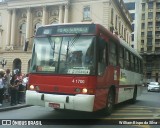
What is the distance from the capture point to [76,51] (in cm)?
1086

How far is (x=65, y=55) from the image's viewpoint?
10.9 m

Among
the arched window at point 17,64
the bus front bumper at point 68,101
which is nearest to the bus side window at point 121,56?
the bus front bumper at point 68,101

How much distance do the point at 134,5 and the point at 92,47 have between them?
292 feet

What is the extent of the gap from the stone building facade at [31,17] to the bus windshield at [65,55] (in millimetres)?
45667

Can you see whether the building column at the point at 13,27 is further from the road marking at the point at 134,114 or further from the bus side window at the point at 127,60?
the road marking at the point at 134,114

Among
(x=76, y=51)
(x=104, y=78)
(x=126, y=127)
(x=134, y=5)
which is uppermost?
(x=134, y=5)

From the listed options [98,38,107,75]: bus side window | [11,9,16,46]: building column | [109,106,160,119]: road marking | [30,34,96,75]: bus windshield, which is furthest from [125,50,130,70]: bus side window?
[11,9,16,46]: building column

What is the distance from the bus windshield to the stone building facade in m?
45.7

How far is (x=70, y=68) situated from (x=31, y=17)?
5367cm

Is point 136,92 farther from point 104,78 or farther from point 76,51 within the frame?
point 76,51

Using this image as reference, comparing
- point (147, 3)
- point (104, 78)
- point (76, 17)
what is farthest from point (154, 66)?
point (104, 78)

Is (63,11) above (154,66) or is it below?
above

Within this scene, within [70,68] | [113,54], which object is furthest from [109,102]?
[70,68]

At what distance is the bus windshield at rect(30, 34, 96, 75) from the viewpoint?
10727mm
